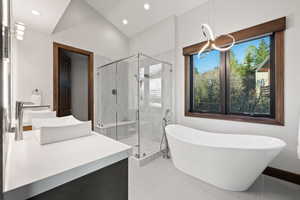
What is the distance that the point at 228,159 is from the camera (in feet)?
4.85

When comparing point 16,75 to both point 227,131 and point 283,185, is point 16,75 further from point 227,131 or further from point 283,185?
point 283,185

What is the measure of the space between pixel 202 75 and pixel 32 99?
317 centimetres

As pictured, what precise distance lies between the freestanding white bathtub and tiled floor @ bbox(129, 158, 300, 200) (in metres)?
0.09

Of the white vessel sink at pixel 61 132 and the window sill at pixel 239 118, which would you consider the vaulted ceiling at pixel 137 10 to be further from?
the white vessel sink at pixel 61 132

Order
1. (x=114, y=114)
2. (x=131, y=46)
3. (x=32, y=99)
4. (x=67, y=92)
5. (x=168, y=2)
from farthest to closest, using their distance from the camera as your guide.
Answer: (x=131, y=46) → (x=114, y=114) → (x=67, y=92) → (x=168, y=2) → (x=32, y=99)

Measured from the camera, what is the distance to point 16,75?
6.48 ft

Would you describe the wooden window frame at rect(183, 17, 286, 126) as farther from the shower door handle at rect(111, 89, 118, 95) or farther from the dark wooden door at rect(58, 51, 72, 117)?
the dark wooden door at rect(58, 51, 72, 117)

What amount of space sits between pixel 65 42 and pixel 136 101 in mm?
1920

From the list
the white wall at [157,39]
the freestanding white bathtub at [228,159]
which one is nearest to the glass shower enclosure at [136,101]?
the white wall at [157,39]

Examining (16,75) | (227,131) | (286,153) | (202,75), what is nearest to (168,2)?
(202,75)

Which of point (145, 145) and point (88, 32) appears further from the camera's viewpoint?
point (88, 32)

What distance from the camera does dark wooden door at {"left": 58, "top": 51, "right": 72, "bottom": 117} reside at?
276cm

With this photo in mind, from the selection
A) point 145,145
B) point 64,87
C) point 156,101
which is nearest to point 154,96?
point 156,101

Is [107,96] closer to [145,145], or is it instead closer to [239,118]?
[145,145]
